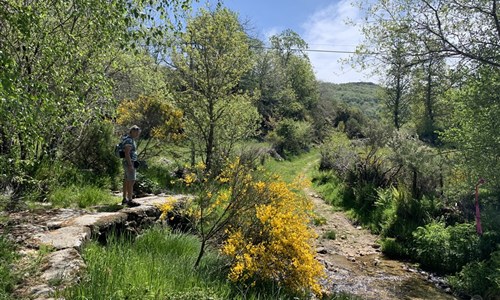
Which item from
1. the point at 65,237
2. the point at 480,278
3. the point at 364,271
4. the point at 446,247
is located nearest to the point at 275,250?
the point at 65,237

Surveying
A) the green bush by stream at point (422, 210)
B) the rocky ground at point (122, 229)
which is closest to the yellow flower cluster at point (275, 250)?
the rocky ground at point (122, 229)

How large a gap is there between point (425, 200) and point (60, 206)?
991 cm

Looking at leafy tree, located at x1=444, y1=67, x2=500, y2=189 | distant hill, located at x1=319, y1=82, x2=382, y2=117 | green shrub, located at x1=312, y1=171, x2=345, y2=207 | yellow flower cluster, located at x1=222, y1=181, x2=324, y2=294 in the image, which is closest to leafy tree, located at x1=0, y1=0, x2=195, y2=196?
yellow flower cluster, located at x1=222, y1=181, x2=324, y2=294

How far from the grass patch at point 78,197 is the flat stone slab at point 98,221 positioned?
4.86 ft

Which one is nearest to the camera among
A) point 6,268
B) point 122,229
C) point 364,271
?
point 6,268

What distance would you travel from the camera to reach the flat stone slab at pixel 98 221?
4929 millimetres

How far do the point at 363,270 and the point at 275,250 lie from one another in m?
4.85

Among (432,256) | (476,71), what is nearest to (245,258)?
(432,256)

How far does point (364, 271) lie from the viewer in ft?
28.1

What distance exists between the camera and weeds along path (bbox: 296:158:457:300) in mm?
7355

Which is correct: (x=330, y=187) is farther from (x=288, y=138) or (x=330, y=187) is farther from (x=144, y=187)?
(x=288, y=138)

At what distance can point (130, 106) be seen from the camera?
491 inches

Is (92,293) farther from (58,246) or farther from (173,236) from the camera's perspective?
(173,236)

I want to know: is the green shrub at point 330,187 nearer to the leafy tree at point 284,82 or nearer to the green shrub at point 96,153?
the green shrub at point 96,153
